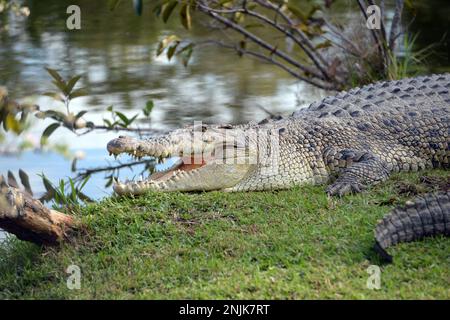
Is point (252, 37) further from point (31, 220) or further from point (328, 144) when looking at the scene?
point (31, 220)

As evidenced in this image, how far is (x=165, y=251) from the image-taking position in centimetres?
462

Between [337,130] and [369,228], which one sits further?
[337,130]

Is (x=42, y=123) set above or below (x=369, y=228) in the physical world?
below

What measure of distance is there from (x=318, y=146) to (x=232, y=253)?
1.69 meters

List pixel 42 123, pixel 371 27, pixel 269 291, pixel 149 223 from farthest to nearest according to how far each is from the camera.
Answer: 1. pixel 42 123
2. pixel 371 27
3. pixel 149 223
4. pixel 269 291

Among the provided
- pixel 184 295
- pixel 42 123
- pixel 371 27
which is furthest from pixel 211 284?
pixel 42 123

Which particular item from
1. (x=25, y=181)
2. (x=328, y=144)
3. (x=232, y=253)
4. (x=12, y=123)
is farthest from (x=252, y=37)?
(x=12, y=123)

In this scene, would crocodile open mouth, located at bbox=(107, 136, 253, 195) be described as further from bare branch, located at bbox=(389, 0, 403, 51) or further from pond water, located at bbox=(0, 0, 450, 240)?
bare branch, located at bbox=(389, 0, 403, 51)

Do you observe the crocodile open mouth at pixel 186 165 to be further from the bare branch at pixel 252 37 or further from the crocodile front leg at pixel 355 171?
the bare branch at pixel 252 37

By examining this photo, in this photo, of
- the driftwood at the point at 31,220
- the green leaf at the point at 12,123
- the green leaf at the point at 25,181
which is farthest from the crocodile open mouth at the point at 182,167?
the green leaf at the point at 25,181

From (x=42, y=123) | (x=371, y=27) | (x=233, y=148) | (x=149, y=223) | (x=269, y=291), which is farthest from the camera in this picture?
(x=42, y=123)

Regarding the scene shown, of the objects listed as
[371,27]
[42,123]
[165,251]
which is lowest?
[42,123]
